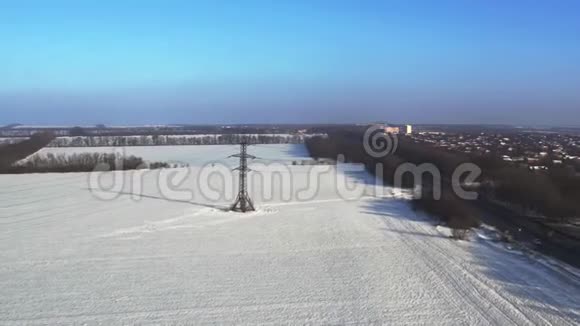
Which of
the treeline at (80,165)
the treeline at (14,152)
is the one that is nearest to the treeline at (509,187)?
the treeline at (80,165)

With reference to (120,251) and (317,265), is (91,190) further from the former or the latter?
(317,265)

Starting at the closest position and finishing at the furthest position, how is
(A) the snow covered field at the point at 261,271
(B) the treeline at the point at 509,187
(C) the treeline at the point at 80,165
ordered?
(A) the snow covered field at the point at 261,271
(B) the treeline at the point at 509,187
(C) the treeline at the point at 80,165

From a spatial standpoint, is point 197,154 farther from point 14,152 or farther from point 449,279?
point 449,279

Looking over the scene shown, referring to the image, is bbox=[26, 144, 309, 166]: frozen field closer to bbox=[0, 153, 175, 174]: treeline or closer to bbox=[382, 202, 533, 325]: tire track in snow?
bbox=[0, 153, 175, 174]: treeline

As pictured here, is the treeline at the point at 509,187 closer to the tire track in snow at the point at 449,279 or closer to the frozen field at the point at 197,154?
the tire track in snow at the point at 449,279

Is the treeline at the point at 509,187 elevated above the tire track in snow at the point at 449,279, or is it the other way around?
the treeline at the point at 509,187

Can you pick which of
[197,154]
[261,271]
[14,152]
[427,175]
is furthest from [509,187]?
[14,152]

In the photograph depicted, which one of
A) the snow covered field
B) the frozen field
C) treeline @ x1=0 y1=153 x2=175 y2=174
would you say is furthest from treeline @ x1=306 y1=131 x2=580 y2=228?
treeline @ x1=0 y1=153 x2=175 y2=174
